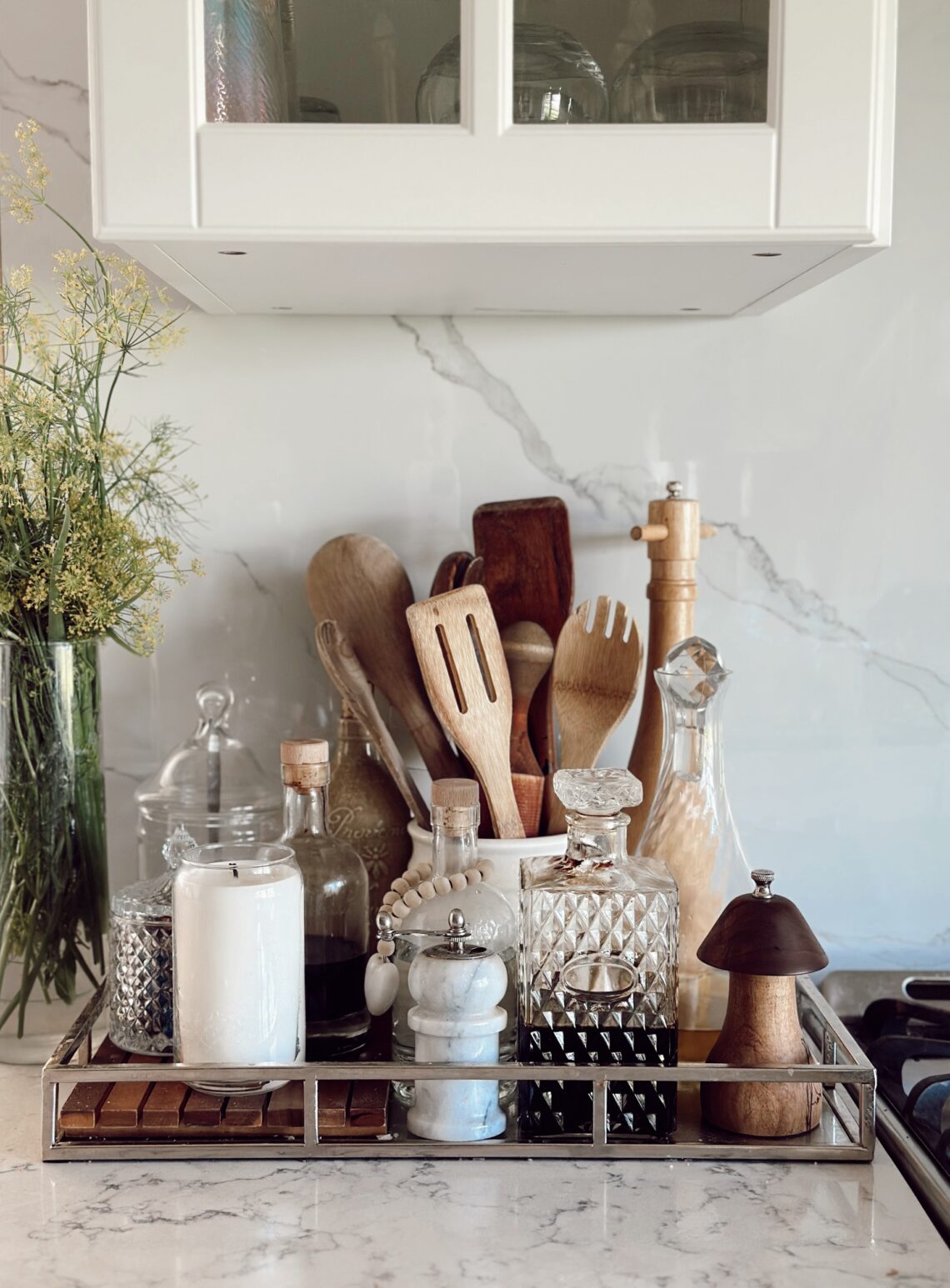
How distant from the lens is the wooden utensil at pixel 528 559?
101 centimetres

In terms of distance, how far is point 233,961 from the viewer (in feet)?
2.44

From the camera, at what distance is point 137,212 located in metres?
0.75

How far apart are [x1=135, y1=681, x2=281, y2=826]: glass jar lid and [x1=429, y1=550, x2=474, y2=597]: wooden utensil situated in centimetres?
21

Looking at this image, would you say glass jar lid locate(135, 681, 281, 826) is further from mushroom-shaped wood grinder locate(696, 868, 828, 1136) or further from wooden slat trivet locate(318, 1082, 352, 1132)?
mushroom-shaped wood grinder locate(696, 868, 828, 1136)

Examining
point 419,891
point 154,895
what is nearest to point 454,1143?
point 419,891

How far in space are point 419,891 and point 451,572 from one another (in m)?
0.30

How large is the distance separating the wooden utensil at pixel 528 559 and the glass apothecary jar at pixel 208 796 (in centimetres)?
25

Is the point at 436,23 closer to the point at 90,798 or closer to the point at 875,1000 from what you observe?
the point at 90,798

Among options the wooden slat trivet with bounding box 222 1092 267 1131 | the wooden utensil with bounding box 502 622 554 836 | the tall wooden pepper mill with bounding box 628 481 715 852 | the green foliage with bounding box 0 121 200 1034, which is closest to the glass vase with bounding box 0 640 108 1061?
the green foliage with bounding box 0 121 200 1034

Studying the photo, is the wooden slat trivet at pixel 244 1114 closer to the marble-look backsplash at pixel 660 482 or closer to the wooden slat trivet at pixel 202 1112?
the wooden slat trivet at pixel 202 1112

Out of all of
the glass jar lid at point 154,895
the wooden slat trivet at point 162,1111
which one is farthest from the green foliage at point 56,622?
the wooden slat trivet at point 162,1111

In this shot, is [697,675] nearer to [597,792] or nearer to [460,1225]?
[597,792]

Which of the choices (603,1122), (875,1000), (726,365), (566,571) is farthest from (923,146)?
(603,1122)

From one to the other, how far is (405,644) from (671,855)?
286mm
